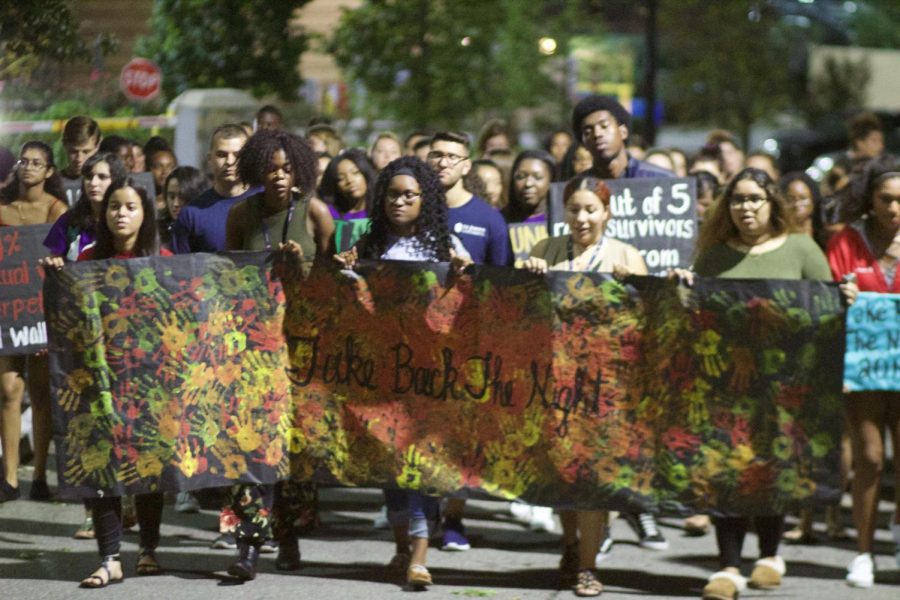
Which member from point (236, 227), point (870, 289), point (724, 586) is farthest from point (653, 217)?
point (724, 586)

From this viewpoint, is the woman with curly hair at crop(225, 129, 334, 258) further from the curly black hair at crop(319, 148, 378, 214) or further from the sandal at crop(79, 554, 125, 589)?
the curly black hair at crop(319, 148, 378, 214)

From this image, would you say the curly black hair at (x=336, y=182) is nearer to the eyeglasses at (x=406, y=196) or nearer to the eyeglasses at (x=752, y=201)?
the eyeglasses at (x=406, y=196)

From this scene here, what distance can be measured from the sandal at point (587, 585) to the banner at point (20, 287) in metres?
3.56

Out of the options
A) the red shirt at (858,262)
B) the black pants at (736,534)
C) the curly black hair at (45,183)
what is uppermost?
the curly black hair at (45,183)

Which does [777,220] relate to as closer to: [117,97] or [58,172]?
[58,172]

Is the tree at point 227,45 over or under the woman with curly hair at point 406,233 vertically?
over

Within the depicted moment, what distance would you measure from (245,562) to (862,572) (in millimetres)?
3094

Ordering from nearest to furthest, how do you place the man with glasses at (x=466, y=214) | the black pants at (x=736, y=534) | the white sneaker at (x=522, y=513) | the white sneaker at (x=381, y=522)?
the black pants at (x=736, y=534) < the man with glasses at (x=466, y=214) < the white sneaker at (x=381, y=522) < the white sneaker at (x=522, y=513)

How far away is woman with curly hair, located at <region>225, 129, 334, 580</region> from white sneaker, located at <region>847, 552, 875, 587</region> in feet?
9.12

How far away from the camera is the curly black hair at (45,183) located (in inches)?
401

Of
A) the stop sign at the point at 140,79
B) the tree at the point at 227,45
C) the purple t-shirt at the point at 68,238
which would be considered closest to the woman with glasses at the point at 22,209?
the purple t-shirt at the point at 68,238

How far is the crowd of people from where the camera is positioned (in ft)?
28.0

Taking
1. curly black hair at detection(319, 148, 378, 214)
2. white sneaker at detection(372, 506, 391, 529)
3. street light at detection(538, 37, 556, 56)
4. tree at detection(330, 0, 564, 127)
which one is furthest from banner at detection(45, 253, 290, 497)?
street light at detection(538, 37, 556, 56)

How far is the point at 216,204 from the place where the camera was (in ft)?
31.0
